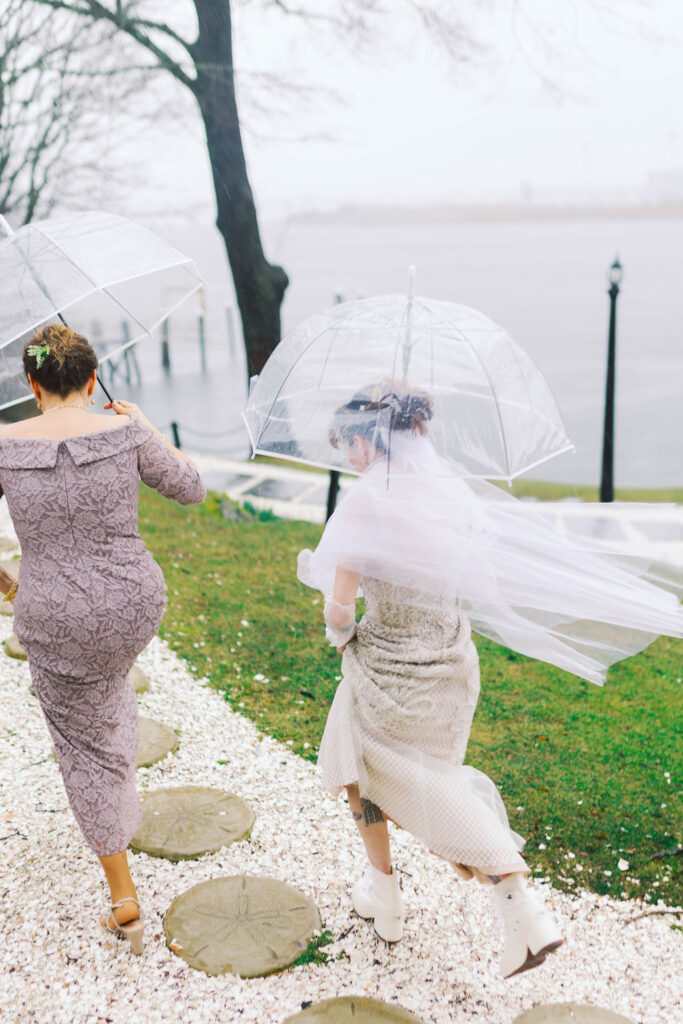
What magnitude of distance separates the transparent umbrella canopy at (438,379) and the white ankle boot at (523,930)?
1182 millimetres

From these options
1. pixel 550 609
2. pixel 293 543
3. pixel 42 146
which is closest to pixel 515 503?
pixel 550 609

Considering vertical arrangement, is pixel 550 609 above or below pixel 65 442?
below

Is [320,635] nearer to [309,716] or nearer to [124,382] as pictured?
[309,716]

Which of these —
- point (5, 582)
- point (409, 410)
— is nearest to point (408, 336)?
point (409, 410)

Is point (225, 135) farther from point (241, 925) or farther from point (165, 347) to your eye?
point (165, 347)

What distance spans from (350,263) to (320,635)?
419 ft

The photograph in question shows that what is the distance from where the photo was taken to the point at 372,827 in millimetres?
2748

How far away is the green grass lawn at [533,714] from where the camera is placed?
3.59 m

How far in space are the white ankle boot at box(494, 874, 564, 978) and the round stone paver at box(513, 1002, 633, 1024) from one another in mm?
212

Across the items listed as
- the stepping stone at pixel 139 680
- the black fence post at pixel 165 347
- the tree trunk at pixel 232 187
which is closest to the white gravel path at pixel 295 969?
the stepping stone at pixel 139 680

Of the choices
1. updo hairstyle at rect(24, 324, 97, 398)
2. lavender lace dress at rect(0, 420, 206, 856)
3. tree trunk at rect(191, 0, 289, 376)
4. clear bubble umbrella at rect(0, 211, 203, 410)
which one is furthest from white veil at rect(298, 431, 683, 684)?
tree trunk at rect(191, 0, 289, 376)

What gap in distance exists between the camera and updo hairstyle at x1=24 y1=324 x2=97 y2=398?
2.44m

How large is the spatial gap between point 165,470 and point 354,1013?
1.63 m

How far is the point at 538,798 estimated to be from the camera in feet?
12.8
